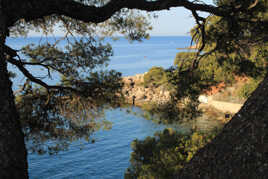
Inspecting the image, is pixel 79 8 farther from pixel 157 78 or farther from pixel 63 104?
pixel 157 78

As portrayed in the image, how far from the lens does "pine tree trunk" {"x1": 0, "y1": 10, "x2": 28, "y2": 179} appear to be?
9.25 feet

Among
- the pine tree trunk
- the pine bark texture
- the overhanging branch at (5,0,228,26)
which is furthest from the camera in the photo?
the overhanging branch at (5,0,228,26)

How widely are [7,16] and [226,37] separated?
15.1 ft

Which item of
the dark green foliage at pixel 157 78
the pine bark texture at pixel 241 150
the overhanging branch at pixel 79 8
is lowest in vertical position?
the pine bark texture at pixel 241 150

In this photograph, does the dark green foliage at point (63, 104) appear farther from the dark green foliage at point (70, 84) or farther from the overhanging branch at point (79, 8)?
the overhanging branch at point (79, 8)

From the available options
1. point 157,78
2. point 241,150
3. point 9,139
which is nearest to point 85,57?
point 157,78

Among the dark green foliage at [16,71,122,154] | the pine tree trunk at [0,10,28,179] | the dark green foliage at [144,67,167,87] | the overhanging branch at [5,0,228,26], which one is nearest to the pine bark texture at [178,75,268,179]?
the pine tree trunk at [0,10,28,179]

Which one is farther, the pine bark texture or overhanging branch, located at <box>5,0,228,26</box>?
overhanging branch, located at <box>5,0,228,26</box>

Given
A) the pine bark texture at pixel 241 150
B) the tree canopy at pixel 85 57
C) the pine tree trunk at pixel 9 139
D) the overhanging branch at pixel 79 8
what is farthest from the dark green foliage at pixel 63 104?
the pine bark texture at pixel 241 150

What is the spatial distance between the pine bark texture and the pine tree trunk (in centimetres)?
186

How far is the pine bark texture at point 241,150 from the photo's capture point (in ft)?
7.61

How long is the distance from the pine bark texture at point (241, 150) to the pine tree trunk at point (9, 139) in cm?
186

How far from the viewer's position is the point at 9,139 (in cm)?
291

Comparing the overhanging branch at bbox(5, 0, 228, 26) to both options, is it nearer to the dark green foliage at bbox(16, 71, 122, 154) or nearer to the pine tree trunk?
the pine tree trunk
